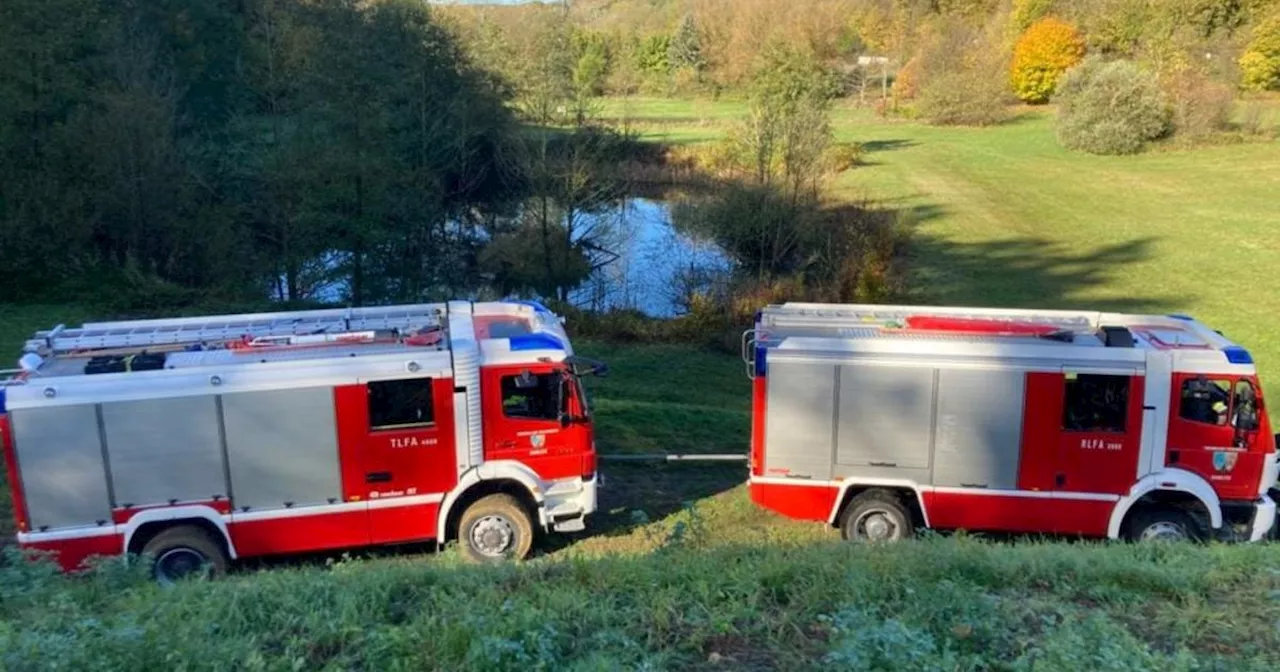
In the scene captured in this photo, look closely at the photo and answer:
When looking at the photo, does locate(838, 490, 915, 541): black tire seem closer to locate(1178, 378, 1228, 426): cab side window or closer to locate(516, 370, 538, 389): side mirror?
locate(1178, 378, 1228, 426): cab side window

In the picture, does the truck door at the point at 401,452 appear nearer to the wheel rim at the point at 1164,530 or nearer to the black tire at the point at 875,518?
the black tire at the point at 875,518

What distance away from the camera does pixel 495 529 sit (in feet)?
36.0

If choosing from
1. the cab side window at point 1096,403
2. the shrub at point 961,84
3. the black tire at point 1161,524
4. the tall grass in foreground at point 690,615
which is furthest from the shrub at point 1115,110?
the tall grass in foreground at point 690,615

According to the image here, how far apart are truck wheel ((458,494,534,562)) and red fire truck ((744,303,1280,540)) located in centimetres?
287

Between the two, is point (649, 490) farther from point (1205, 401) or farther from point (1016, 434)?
point (1205, 401)

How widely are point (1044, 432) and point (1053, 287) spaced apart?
2273cm

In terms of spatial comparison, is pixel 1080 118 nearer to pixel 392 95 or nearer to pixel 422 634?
pixel 392 95

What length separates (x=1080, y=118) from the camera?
194 ft

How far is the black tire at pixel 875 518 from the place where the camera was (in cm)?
1152

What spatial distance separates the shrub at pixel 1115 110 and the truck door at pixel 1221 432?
5324 cm

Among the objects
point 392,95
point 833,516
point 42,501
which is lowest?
point 833,516

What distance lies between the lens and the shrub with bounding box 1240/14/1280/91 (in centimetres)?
6431

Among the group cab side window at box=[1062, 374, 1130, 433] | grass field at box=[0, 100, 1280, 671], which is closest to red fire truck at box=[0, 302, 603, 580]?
grass field at box=[0, 100, 1280, 671]

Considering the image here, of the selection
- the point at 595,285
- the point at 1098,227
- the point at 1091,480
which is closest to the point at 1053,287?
the point at 1098,227
